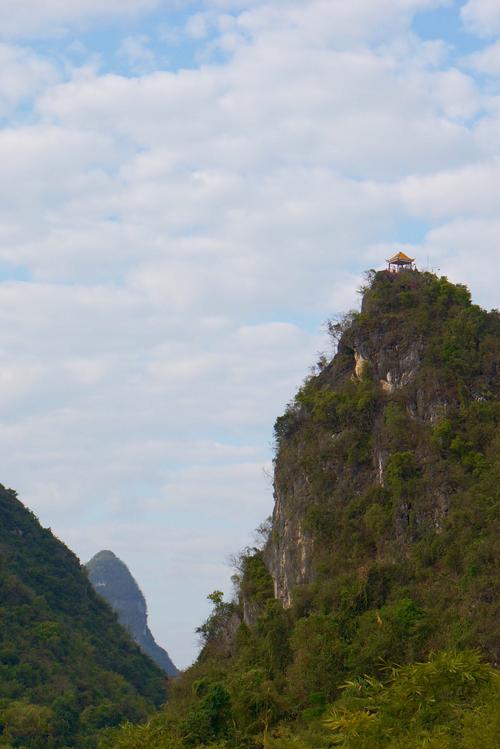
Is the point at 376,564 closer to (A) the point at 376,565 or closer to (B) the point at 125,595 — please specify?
(A) the point at 376,565

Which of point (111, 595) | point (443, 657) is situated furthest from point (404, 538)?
point (111, 595)

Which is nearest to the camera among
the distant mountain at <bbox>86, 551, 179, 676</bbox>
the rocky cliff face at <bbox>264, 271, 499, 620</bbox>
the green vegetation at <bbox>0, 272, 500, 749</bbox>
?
the green vegetation at <bbox>0, 272, 500, 749</bbox>

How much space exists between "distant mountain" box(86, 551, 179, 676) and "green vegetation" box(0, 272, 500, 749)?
7211 cm

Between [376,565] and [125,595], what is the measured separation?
8504cm

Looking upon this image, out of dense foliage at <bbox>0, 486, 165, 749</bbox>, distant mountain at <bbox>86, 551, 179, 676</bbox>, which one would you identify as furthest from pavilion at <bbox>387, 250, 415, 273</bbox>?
distant mountain at <bbox>86, 551, 179, 676</bbox>

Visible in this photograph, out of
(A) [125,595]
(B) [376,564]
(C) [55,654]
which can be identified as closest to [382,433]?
(B) [376,564]

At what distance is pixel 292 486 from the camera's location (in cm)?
4450

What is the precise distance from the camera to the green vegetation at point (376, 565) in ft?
97.5

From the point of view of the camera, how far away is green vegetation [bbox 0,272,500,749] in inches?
1170

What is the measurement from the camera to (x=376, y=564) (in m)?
37.2

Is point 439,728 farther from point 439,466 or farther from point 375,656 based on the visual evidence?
point 439,466

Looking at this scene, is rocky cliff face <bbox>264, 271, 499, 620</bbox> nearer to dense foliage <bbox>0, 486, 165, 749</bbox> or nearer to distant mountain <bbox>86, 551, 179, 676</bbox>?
dense foliage <bbox>0, 486, 165, 749</bbox>

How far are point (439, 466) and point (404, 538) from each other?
285 cm

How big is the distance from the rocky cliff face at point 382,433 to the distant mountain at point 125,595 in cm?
7498
